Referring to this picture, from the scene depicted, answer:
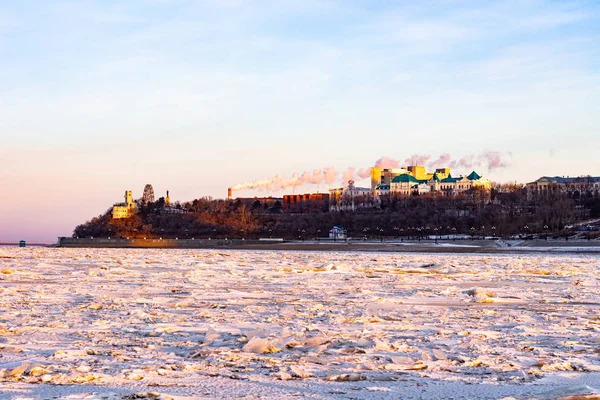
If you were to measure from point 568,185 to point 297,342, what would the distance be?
14505 centimetres

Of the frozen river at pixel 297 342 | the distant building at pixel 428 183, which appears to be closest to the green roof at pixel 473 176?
the distant building at pixel 428 183

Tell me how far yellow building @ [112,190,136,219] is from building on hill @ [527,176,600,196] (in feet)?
242

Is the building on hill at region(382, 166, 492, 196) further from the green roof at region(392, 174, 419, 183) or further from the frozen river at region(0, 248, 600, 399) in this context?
the frozen river at region(0, 248, 600, 399)

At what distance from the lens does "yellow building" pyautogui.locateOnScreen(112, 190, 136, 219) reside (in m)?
134

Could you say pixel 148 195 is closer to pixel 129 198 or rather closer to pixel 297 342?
pixel 129 198

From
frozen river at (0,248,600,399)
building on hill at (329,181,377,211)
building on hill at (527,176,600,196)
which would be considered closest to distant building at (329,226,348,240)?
building on hill at (329,181,377,211)

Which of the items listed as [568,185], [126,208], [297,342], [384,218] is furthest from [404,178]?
[297,342]

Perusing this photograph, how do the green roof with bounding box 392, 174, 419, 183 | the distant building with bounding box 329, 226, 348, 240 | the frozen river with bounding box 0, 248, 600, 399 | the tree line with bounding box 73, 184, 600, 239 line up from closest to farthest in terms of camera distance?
the frozen river with bounding box 0, 248, 600, 399, the distant building with bounding box 329, 226, 348, 240, the tree line with bounding box 73, 184, 600, 239, the green roof with bounding box 392, 174, 419, 183

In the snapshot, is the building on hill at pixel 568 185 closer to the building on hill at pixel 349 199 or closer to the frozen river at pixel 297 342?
the building on hill at pixel 349 199

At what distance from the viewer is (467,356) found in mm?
7992

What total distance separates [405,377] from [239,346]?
238cm

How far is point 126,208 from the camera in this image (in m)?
138

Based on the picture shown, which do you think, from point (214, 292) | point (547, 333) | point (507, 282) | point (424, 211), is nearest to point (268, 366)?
point (547, 333)

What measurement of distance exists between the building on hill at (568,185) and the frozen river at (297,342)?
122 m
